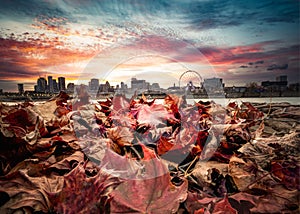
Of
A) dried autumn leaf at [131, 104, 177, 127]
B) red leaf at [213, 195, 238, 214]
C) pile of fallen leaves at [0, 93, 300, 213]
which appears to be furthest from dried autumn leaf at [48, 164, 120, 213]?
dried autumn leaf at [131, 104, 177, 127]

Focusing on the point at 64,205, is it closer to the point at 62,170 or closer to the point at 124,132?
the point at 62,170

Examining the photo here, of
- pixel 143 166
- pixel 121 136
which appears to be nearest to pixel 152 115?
pixel 121 136

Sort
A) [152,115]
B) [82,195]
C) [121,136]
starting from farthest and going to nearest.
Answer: [152,115] < [121,136] < [82,195]

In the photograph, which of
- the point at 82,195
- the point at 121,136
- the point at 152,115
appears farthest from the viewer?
the point at 152,115

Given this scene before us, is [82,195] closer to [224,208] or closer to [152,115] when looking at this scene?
[224,208]

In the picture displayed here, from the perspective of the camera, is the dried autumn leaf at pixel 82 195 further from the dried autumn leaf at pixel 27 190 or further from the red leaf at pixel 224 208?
the red leaf at pixel 224 208

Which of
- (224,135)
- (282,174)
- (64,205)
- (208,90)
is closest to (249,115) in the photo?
(208,90)

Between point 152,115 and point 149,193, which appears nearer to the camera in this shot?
point 149,193

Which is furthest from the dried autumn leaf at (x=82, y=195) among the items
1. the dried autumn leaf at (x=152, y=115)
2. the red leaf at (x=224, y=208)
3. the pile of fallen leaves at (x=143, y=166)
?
the dried autumn leaf at (x=152, y=115)
